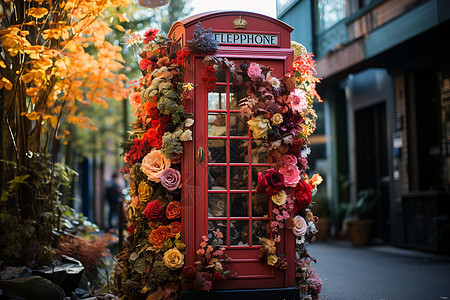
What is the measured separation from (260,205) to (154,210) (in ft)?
3.82

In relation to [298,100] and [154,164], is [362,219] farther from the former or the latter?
[154,164]

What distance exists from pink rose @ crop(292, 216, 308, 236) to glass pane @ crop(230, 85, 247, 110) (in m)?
1.40

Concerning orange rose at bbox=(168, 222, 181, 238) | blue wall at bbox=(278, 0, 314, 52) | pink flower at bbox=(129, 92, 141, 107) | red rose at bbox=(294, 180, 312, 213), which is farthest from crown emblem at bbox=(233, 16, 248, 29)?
blue wall at bbox=(278, 0, 314, 52)

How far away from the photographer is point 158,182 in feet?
19.4

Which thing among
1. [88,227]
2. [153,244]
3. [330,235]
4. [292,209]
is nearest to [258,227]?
[292,209]

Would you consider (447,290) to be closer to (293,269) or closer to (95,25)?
(293,269)

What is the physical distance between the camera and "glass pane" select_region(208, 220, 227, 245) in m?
5.77

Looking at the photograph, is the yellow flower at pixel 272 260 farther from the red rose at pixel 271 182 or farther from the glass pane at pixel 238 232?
the red rose at pixel 271 182

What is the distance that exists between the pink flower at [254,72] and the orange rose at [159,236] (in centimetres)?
190

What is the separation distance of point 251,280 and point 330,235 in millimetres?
10149

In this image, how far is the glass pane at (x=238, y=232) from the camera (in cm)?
584

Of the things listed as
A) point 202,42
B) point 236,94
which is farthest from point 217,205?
point 202,42

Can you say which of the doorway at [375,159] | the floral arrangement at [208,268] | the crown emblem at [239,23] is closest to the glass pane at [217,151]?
the floral arrangement at [208,268]

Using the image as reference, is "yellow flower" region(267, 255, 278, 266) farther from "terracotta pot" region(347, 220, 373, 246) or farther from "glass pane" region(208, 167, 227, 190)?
"terracotta pot" region(347, 220, 373, 246)
